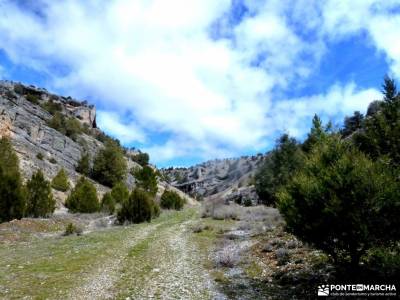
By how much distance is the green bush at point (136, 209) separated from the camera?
32.2 meters

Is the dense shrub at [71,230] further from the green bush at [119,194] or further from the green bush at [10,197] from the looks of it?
the green bush at [119,194]

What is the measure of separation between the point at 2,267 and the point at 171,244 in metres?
8.19

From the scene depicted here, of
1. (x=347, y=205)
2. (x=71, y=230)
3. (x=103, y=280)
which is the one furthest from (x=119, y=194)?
(x=347, y=205)

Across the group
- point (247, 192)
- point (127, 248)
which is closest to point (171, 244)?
point (127, 248)

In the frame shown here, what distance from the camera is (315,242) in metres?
10.7

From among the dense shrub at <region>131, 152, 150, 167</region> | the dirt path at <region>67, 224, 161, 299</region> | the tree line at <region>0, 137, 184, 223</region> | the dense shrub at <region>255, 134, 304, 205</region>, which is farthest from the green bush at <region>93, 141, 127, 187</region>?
the dirt path at <region>67, 224, 161, 299</region>

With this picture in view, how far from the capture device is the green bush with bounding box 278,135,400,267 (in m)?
9.55

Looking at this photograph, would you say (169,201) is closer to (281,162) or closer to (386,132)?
(281,162)

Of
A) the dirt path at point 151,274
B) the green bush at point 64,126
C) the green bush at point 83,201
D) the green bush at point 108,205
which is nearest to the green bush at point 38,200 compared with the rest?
the green bush at point 83,201

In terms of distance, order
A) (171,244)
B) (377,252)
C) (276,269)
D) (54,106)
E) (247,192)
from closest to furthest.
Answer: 1. (377,252)
2. (276,269)
3. (171,244)
4. (247,192)
5. (54,106)

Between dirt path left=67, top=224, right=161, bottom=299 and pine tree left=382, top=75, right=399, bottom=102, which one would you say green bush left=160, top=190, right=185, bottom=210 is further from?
pine tree left=382, top=75, right=399, bottom=102

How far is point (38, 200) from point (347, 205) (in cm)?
2967

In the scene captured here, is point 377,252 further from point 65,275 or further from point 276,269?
point 65,275

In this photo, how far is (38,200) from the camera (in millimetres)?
33375
